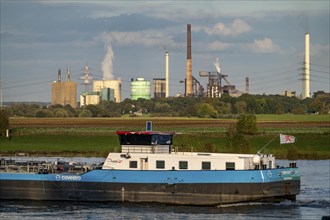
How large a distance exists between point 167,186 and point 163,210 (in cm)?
239

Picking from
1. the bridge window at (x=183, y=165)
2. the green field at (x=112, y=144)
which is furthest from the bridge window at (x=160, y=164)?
the green field at (x=112, y=144)

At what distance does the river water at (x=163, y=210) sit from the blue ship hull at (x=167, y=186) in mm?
623

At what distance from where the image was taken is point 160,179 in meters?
68.9

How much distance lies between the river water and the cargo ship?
72 centimetres

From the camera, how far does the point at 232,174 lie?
67.5 metres

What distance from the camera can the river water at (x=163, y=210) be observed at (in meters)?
64.8

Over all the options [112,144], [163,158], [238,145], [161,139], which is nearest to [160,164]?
[163,158]

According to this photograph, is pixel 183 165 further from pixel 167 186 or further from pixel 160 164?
pixel 167 186

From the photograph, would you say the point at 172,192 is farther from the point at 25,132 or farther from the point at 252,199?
the point at 25,132

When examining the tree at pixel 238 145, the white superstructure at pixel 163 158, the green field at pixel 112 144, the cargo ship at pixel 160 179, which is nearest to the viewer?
the cargo ship at pixel 160 179

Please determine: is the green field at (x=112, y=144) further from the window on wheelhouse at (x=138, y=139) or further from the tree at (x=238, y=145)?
the window on wheelhouse at (x=138, y=139)

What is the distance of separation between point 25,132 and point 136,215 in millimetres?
92662

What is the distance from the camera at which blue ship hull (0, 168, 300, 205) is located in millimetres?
67500

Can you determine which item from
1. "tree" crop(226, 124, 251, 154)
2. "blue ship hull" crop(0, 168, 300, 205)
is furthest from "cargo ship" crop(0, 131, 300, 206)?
"tree" crop(226, 124, 251, 154)
